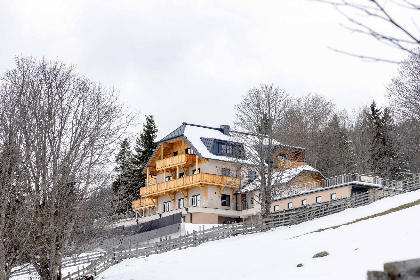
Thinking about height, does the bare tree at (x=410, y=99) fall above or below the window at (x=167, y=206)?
above

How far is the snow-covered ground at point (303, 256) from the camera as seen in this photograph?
20.1m

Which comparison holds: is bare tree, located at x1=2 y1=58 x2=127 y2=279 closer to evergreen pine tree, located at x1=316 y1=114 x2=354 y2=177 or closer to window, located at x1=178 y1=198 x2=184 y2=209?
window, located at x1=178 y1=198 x2=184 y2=209

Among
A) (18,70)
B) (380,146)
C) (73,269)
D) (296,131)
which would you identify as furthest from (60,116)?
(380,146)

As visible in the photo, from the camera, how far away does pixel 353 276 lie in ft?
59.4

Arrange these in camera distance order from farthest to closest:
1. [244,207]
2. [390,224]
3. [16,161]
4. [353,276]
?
[244,207], [390,224], [16,161], [353,276]

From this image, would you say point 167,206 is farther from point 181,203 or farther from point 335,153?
point 335,153

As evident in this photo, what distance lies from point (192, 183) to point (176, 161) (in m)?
3.90

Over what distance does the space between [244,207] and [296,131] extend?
1473 cm

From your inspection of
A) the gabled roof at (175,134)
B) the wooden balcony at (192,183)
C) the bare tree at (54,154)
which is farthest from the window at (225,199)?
the bare tree at (54,154)

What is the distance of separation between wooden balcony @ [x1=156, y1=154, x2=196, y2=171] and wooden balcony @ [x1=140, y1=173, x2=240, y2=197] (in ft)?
5.75

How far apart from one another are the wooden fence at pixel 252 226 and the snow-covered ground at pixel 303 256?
188 centimetres

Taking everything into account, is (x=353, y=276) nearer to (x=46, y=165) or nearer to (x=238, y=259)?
(x=238, y=259)

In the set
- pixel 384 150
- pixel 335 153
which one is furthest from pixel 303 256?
pixel 384 150

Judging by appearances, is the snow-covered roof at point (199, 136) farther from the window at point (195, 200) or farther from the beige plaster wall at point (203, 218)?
the beige plaster wall at point (203, 218)
